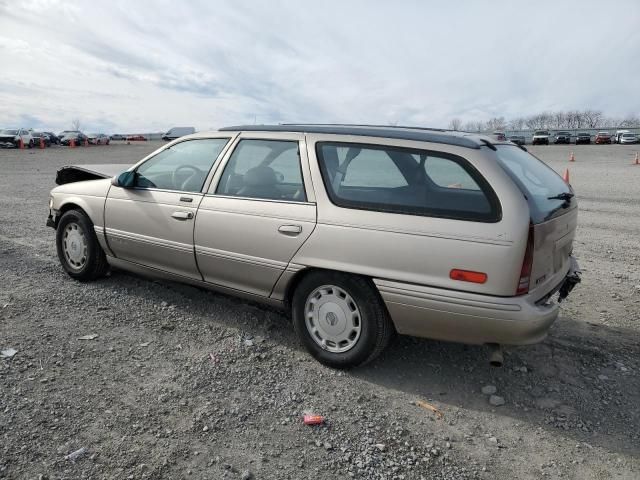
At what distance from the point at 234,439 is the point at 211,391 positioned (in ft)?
1.72

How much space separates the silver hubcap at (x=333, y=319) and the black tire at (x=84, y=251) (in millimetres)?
2560

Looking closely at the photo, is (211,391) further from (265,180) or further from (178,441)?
(265,180)

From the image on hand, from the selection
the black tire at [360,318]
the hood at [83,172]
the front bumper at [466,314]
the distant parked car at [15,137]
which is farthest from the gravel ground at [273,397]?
the distant parked car at [15,137]

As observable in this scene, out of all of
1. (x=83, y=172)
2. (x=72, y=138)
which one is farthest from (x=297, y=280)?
(x=72, y=138)

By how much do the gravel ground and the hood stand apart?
4.37ft

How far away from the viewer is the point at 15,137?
37250 mm

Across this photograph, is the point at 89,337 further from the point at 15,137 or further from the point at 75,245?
the point at 15,137

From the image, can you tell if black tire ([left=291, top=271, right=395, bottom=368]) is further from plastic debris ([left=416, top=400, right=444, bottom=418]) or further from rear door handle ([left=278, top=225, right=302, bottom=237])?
plastic debris ([left=416, top=400, right=444, bottom=418])

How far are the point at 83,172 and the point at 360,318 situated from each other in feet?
13.0

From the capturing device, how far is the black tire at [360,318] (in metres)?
3.32

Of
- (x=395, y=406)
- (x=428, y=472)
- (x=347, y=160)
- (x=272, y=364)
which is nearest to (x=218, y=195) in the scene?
(x=347, y=160)

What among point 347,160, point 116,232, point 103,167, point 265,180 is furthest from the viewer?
point 103,167

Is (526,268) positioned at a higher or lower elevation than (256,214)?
lower

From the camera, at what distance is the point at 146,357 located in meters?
3.66
